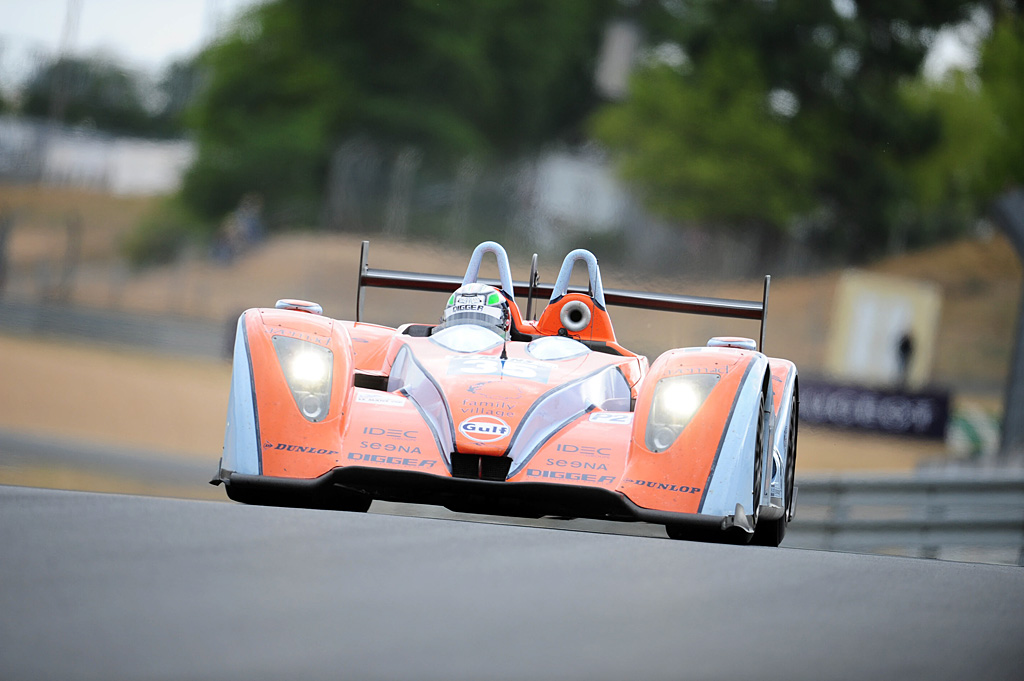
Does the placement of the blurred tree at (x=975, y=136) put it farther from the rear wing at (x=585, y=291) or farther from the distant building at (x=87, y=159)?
the rear wing at (x=585, y=291)

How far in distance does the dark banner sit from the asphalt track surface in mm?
17193

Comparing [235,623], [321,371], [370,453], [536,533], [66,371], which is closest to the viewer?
[235,623]

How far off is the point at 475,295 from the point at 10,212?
2665cm

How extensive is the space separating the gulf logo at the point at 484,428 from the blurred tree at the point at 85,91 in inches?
1313

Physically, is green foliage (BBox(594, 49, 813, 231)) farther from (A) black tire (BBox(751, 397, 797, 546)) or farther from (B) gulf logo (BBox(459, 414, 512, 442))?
(B) gulf logo (BBox(459, 414, 512, 442))

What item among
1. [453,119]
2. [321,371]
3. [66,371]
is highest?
[453,119]

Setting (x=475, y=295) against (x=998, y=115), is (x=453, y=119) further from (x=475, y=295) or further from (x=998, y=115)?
(x=475, y=295)

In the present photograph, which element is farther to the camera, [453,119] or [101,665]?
[453,119]

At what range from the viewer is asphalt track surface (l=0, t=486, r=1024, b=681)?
2508 millimetres

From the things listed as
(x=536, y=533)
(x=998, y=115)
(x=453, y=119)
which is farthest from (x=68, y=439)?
(x=998, y=115)

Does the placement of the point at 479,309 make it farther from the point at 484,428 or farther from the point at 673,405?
the point at 673,405

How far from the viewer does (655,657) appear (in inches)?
106

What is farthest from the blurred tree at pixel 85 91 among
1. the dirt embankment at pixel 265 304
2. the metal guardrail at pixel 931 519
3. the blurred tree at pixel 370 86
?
the metal guardrail at pixel 931 519

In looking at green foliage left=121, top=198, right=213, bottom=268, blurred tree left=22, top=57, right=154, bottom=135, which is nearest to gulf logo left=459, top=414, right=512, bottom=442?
green foliage left=121, top=198, right=213, bottom=268
